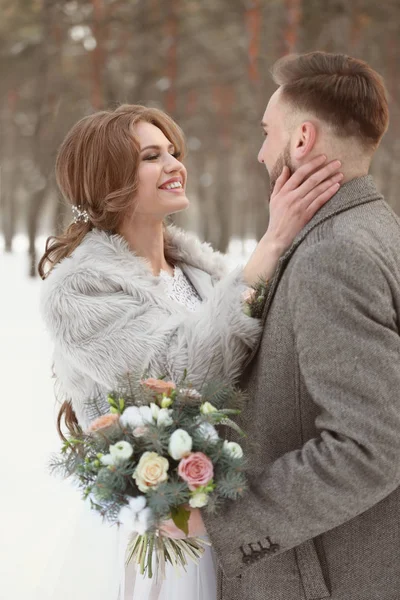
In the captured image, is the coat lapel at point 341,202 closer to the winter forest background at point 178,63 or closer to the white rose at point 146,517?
the white rose at point 146,517

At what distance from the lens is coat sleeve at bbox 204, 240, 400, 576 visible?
56.1 inches

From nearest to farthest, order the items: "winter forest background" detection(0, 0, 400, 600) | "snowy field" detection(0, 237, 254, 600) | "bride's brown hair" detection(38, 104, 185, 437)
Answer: "snowy field" detection(0, 237, 254, 600), "bride's brown hair" detection(38, 104, 185, 437), "winter forest background" detection(0, 0, 400, 600)

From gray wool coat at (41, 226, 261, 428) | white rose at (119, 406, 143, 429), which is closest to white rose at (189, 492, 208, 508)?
white rose at (119, 406, 143, 429)

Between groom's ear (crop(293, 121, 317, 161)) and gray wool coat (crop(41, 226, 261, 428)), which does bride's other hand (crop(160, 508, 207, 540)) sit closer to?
gray wool coat (crop(41, 226, 261, 428))

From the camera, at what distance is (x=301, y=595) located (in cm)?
167

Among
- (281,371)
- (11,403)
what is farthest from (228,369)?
(11,403)

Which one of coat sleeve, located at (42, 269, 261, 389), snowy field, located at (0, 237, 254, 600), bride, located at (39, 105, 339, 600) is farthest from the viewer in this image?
snowy field, located at (0, 237, 254, 600)

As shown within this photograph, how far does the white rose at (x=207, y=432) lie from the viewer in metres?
1.57

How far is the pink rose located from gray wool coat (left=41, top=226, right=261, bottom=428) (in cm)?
45

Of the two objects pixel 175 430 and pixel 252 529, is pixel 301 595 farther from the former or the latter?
pixel 175 430

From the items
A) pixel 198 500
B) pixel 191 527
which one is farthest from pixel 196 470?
pixel 191 527

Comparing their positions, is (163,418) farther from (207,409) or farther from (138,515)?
(138,515)

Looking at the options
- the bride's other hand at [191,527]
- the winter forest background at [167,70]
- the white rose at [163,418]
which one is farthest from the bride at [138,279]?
the winter forest background at [167,70]

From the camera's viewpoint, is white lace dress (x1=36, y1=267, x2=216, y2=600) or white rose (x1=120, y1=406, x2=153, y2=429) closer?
white rose (x1=120, y1=406, x2=153, y2=429)
